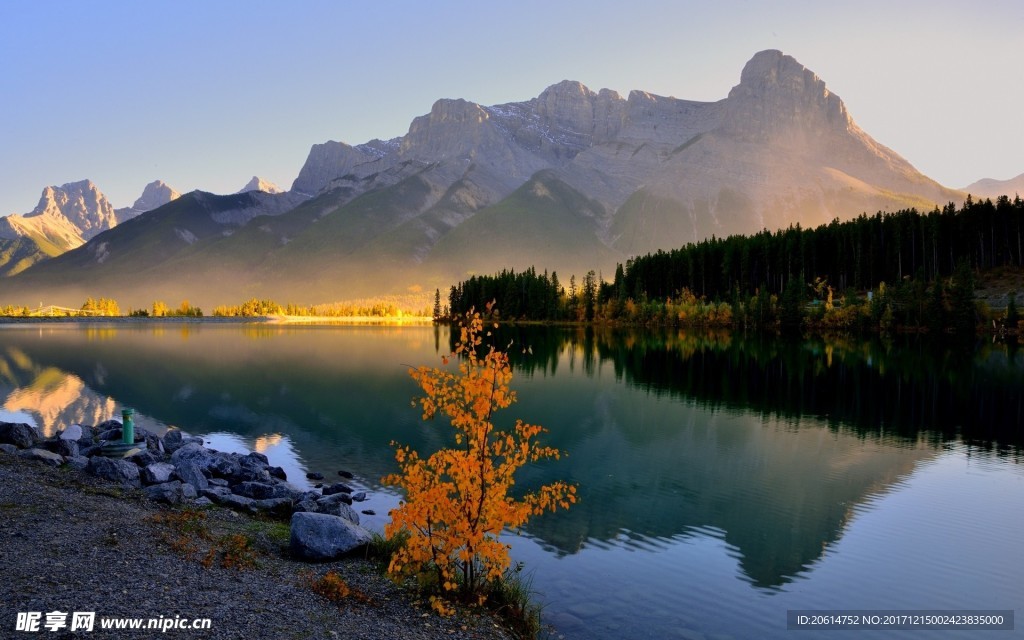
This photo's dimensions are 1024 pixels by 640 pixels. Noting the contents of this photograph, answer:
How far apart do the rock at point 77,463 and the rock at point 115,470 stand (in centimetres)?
49

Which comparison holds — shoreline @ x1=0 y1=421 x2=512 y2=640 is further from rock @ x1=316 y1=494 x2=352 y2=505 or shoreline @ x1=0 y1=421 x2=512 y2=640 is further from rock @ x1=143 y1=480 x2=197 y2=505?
rock @ x1=316 y1=494 x2=352 y2=505

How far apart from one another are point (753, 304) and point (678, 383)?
115m

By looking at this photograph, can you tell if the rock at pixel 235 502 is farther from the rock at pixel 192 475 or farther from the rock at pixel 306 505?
the rock at pixel 192 475

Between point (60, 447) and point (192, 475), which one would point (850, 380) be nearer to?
point (192, 475)

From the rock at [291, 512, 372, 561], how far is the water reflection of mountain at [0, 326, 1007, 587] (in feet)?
19.6

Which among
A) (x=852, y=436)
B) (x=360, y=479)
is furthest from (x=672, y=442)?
(x=360, y=479)

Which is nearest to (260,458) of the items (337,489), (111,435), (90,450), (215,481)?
(215,481)

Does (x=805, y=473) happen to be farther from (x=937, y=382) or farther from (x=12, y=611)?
(x=937, y=382)

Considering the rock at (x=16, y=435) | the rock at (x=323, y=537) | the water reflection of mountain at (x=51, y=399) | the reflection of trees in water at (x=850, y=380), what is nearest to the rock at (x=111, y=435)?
the rock at (x=16, y=435)

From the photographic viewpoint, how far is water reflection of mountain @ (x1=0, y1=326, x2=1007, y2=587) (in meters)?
21.7

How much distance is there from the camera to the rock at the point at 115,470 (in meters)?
21.5

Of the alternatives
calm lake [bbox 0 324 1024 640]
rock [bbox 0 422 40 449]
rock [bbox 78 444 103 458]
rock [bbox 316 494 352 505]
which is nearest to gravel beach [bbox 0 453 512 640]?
rock [bbox 316 494 352 505]

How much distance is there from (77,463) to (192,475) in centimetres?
506

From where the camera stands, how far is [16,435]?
2734 centimetres
